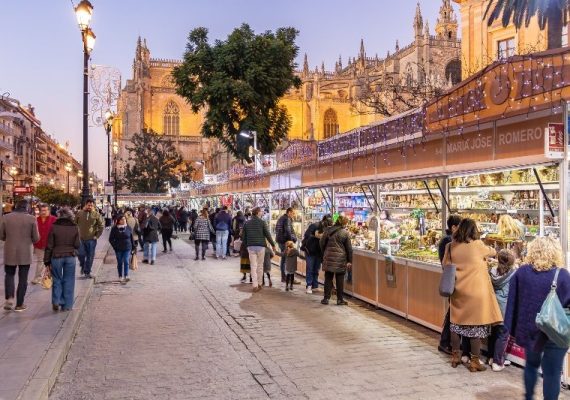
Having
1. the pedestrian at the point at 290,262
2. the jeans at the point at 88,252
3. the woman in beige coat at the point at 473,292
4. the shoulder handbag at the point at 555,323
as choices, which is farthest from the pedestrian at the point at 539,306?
the jeans at the point at 88,252

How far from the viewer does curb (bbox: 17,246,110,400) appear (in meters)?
4.56

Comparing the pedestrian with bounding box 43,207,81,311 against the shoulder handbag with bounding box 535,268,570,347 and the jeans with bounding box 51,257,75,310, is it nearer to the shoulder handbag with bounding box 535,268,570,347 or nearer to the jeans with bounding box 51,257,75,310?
the jeans with bounding box 51,257,75,310

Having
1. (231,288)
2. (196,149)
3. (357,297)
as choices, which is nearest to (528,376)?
(357,297)

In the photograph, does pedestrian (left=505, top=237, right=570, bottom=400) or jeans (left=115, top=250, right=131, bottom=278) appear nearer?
pedestrian (left=505, top=237, right=570, bottom=400)

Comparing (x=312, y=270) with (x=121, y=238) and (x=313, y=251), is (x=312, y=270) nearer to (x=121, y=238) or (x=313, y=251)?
(x=313, y=251)

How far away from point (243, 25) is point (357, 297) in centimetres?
2414

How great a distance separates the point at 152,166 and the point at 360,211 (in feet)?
195

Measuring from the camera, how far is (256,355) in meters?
6.19

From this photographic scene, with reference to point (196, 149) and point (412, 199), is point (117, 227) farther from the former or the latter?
point (196, 149)

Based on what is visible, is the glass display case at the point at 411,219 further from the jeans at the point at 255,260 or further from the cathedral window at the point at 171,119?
the cathedral window at the point at 171,119

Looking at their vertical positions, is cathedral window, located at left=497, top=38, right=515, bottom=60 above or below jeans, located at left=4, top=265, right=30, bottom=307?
above

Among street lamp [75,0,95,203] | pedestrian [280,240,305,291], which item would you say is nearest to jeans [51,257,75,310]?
pedestrian [280,240,305,291]

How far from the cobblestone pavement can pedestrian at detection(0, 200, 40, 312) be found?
110cm

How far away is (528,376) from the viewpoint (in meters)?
4.09
